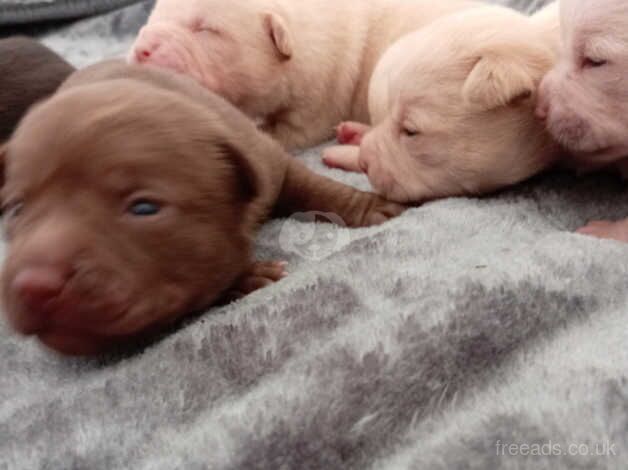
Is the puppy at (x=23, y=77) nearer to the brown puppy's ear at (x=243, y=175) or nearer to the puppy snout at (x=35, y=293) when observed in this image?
the brown puppy's ear at (x=243, y=175)

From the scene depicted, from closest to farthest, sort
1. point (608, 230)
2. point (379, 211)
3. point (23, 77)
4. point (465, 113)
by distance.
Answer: point (608, 230) < point (465, 113) < point (379, 211) < point (23, 77)

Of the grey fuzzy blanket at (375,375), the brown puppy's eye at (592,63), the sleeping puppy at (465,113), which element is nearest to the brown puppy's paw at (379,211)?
the sleeping puppy at (465,113)

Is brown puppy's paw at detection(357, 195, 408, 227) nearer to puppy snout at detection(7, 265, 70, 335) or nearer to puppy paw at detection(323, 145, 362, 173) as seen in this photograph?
puppy paw at detection(323, 145, 362, 173)

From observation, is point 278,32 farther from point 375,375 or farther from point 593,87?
point 375,375

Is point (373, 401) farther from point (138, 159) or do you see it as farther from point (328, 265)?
point (138, 159)

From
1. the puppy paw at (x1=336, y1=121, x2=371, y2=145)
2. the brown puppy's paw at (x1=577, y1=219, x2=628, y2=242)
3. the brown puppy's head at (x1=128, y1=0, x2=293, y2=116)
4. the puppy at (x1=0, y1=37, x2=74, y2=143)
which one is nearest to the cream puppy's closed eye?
the brown puppy's paw at (x1=577, y1=219, x2=628, y2=242)

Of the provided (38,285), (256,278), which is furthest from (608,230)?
(38,285)
